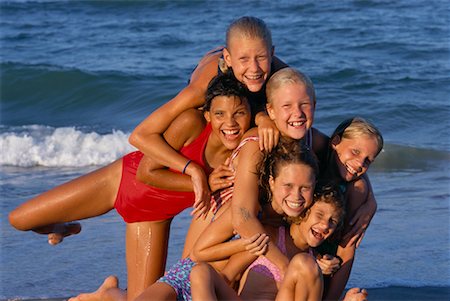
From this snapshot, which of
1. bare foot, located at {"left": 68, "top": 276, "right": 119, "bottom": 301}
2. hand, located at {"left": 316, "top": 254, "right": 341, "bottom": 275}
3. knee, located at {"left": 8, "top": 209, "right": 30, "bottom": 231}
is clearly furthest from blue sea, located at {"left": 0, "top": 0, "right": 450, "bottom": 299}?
hand, located at {"left": 316, "top": 254, "right": 341, "bottom": 275}

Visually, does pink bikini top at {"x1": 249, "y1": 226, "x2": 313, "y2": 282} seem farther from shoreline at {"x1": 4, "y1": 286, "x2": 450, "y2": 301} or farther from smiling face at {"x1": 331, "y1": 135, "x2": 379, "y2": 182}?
shoreline at {"x1": 4, "y1": 286, "x2": 450, "y2": 301}

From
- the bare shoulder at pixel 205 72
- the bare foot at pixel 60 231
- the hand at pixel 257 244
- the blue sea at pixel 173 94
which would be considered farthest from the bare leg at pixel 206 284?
the blue sea at pixel 173 94

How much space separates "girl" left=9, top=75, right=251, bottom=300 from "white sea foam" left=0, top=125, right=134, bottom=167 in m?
4.50

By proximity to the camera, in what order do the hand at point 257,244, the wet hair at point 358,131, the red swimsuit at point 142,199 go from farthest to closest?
1. the red swimsuit at point 142,199
2. the wet hair at point 358,131
3. the hand at point 257,244

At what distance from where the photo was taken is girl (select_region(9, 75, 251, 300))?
5.20m

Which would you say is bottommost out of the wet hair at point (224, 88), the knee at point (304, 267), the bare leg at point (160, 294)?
the bare leg at point (160, 294)

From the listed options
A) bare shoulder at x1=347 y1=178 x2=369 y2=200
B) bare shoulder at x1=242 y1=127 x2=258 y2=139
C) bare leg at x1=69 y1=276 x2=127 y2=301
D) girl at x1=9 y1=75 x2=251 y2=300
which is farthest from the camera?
bare leg at x1=69 y1=276 x2=127 y2=301

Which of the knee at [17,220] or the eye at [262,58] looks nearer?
the eye at [262,58]

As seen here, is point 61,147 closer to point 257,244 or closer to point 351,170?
point 351,170

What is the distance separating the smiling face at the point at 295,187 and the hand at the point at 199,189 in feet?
1.57

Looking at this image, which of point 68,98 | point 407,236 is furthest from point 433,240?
point 68,98

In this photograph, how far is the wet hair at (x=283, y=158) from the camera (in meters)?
4.71

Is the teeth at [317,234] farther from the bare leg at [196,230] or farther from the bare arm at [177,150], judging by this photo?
the bare arm at [177,150]

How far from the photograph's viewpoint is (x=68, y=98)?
539 inches
